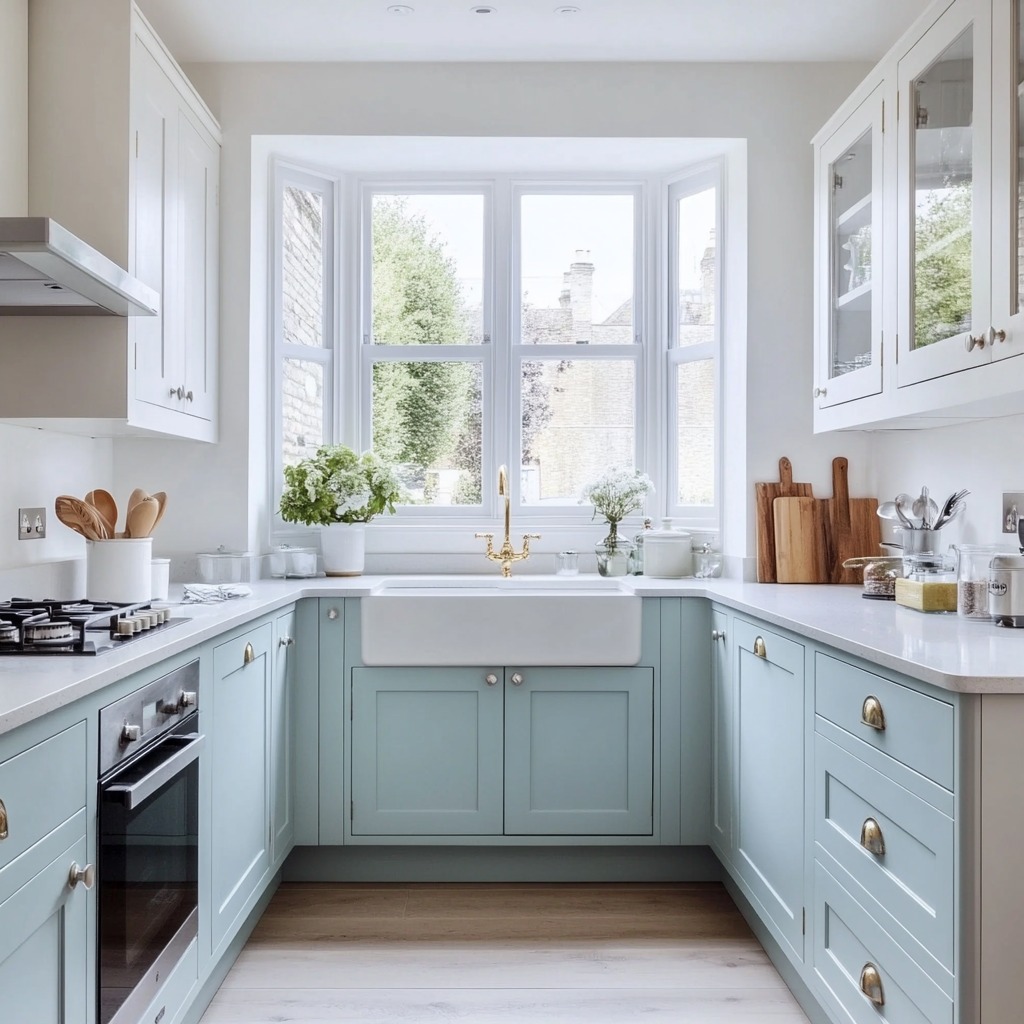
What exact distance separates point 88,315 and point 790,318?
2.18 metres

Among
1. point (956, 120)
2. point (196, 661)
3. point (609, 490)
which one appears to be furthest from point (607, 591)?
point (956, 120)

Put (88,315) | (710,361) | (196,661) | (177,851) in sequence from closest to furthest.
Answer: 1. (177,851)
2. (196,661)
3. (88,315)
4. (710,361)

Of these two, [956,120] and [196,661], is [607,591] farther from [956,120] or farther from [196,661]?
[956,120]

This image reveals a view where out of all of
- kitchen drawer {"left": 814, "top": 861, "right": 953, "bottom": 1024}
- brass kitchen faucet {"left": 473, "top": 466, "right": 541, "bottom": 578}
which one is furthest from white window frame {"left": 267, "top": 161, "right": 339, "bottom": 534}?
kitchen drawer {"left": 814, "top": 861, "right": 953, "bottom": 1024}

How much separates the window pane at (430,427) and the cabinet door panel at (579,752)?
1.00 metres

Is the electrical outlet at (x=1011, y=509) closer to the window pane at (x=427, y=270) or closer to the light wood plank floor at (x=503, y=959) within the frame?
the light wood plank floor at (x=503, y=959)

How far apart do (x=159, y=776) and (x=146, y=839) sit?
0.35 ft

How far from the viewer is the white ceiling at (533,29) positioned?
8.87 feet

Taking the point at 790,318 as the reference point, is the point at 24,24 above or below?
above

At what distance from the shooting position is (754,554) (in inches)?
120

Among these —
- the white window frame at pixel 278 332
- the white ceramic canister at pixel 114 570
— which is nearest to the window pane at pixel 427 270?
the white window frame at pixel 278 332

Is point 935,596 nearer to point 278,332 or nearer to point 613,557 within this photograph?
point 613,557

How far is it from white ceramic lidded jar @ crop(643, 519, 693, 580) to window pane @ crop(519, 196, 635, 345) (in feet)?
2.78

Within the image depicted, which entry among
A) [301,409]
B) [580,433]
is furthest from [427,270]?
[580,433]
